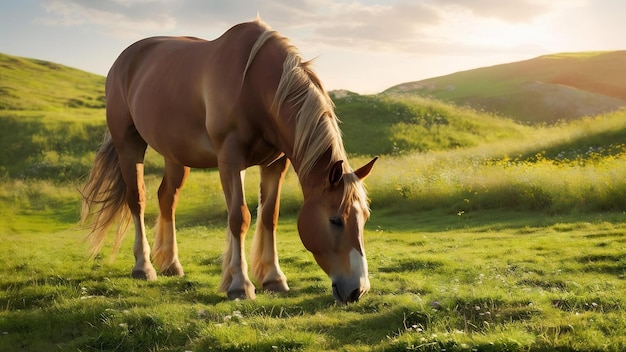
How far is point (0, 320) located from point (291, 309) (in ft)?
9.77

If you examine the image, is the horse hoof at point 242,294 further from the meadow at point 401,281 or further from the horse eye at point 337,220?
the horse eye at point 337,220

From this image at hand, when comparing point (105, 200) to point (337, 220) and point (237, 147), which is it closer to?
point (237, 147)

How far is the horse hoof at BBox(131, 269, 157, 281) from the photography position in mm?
7928

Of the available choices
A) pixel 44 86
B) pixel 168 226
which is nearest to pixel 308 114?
pixel 168 226

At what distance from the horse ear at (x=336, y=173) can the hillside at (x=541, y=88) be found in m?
43.7

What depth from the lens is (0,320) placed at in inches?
241

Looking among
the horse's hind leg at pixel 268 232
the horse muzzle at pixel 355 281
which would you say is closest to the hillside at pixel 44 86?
the horse's hind leg at pixel 268 232

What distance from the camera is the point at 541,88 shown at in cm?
5294

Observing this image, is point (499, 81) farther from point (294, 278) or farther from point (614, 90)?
point (294, 278)

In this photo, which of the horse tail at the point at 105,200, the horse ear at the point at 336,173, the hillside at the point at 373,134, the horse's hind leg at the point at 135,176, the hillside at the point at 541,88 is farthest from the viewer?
the hillside at the point at 541,88

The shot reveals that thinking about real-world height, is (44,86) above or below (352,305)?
above

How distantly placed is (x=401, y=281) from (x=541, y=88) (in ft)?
164

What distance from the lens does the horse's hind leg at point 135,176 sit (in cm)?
818

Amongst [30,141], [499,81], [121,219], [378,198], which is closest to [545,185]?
[378,198]
